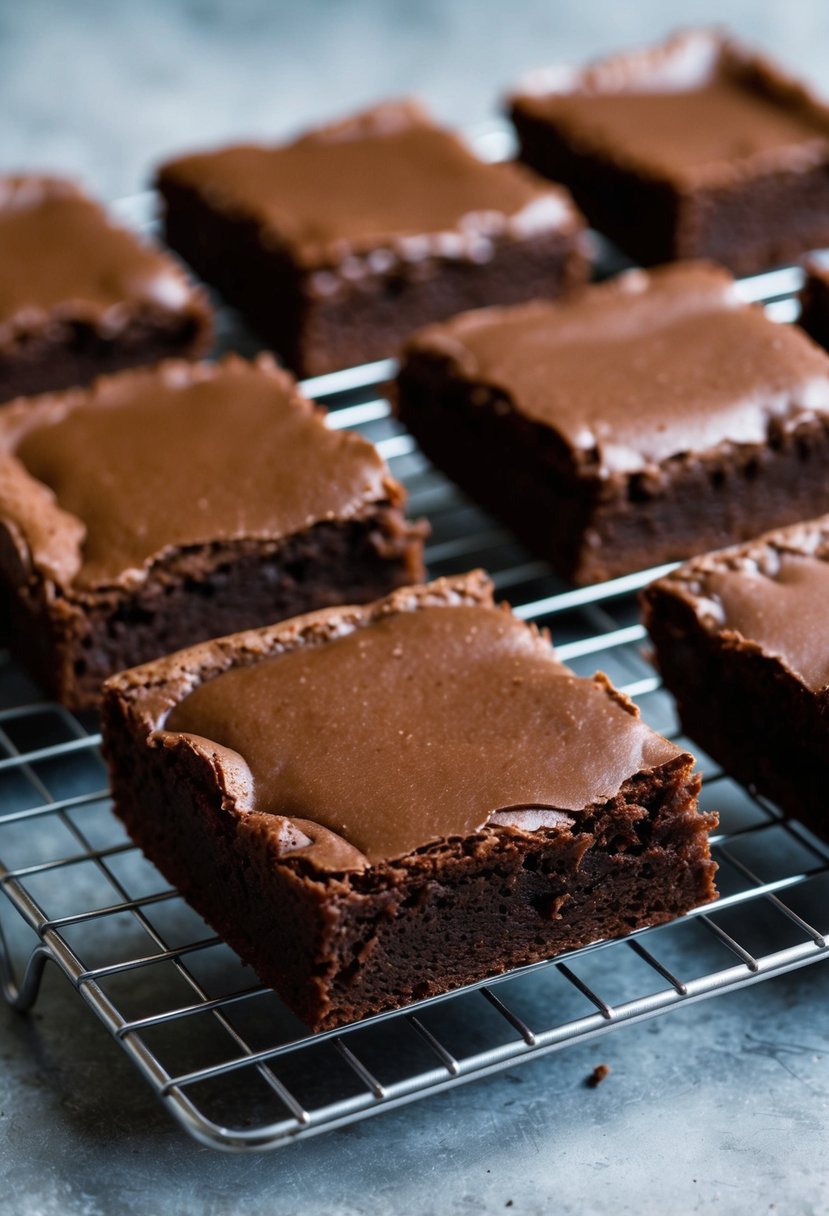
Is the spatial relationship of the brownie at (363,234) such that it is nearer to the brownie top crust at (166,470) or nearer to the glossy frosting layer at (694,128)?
the glossy frosting layer at (694,128)

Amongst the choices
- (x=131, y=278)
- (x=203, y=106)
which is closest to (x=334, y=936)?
(x=131, y=278)

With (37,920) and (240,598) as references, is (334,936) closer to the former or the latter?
(37,920)

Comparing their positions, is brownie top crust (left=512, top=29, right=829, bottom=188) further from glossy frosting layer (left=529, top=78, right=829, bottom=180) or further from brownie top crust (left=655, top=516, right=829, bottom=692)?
brownie top crust (left=655, top=516, right=829, bottom=692)

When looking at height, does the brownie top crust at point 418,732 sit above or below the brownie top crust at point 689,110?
below

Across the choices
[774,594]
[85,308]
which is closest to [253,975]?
[774,594]

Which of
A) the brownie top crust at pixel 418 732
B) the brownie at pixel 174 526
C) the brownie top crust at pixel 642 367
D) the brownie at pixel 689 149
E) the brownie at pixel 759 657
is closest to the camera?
the brownie top crust at pixel 418 732

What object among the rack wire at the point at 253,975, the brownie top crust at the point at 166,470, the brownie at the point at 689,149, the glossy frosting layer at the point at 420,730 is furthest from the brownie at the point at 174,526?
the brownie at the point at 689,149
